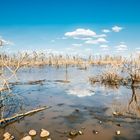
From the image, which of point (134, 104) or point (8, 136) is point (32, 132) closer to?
point (8, 136)

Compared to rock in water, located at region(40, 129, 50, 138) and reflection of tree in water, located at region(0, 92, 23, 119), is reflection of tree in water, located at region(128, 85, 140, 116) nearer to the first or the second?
rock in water, located at region(40, 129, 50, 138)

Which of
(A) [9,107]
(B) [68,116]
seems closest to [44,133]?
(B) [68,116]

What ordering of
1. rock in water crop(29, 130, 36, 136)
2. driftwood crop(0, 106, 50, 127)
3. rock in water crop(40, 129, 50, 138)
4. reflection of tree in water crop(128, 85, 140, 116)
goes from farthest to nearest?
reflection of tree in water crop(128, 85, 140, 116)
driftwood crop(0, 106, 50, 127)
rock in water crop(29, 130, 36, 136)
rock in water crop(40, 129, 50, 138)

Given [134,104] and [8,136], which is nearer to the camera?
[8,136]

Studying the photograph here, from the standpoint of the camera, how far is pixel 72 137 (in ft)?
38.4

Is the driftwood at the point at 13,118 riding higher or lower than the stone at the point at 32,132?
higher

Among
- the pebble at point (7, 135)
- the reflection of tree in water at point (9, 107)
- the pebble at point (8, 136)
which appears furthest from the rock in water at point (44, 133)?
the reflection of tree in water at point (9, 107)

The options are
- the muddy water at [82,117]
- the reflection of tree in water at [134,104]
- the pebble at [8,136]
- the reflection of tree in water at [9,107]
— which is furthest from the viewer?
the reflection of tree in water at [134,104]

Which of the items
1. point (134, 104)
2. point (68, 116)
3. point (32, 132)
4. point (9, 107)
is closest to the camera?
point (32, 132)

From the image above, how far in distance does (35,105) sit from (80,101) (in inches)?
148

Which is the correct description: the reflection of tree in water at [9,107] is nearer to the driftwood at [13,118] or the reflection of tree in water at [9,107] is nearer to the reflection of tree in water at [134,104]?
the driftwood at [13,118]

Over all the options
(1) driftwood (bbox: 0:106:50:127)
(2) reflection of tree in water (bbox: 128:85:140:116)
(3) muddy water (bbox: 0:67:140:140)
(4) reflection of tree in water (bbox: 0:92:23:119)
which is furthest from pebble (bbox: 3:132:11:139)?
(2) reflection of tree in water (bbox: 128:85:140:116)

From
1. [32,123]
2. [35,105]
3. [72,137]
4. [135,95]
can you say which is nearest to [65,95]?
[35,105]

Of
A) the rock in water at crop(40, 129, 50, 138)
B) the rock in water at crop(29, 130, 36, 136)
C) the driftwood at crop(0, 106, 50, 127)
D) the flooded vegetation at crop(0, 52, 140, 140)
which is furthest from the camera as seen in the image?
the driftwood at crop(0, 106, 50, 127)
